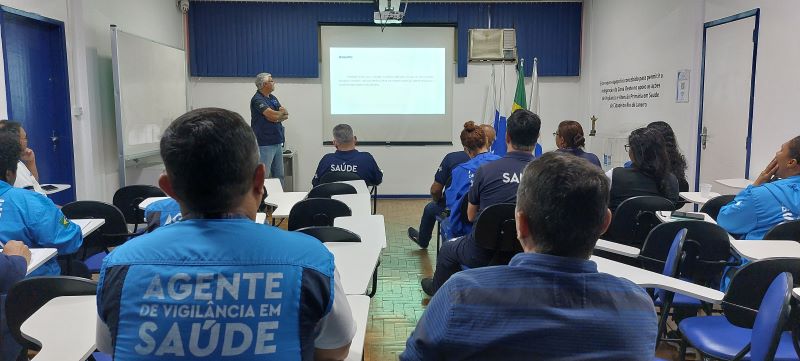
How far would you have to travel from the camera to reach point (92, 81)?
18.1 feet

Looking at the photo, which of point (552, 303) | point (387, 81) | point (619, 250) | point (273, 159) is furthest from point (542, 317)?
point (387, 81)

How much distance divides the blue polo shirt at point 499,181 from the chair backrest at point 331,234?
803 mm

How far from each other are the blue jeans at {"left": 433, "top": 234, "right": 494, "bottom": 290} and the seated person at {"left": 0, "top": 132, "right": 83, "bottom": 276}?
6.46ft

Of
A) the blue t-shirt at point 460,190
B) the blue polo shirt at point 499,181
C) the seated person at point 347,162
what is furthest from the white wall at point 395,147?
the blue polo shirt at point 499,181

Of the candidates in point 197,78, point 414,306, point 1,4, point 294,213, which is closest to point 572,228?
point 294,213

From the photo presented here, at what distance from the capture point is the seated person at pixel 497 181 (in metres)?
3.00

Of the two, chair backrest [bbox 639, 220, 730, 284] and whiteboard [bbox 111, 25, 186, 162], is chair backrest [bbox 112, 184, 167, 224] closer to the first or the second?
whiteboard [bbox 111, 25, 186, 162]

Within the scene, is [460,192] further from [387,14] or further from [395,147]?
[395,147]

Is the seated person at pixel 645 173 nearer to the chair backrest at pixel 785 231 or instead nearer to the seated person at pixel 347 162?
the chair backrest at pixel 785 231

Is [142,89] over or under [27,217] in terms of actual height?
over

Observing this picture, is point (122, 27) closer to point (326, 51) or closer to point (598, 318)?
point (326, 51)

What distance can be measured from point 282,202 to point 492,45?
4598 millimetres

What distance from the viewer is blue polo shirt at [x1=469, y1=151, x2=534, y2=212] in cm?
300

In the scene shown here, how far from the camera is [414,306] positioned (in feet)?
12.6
